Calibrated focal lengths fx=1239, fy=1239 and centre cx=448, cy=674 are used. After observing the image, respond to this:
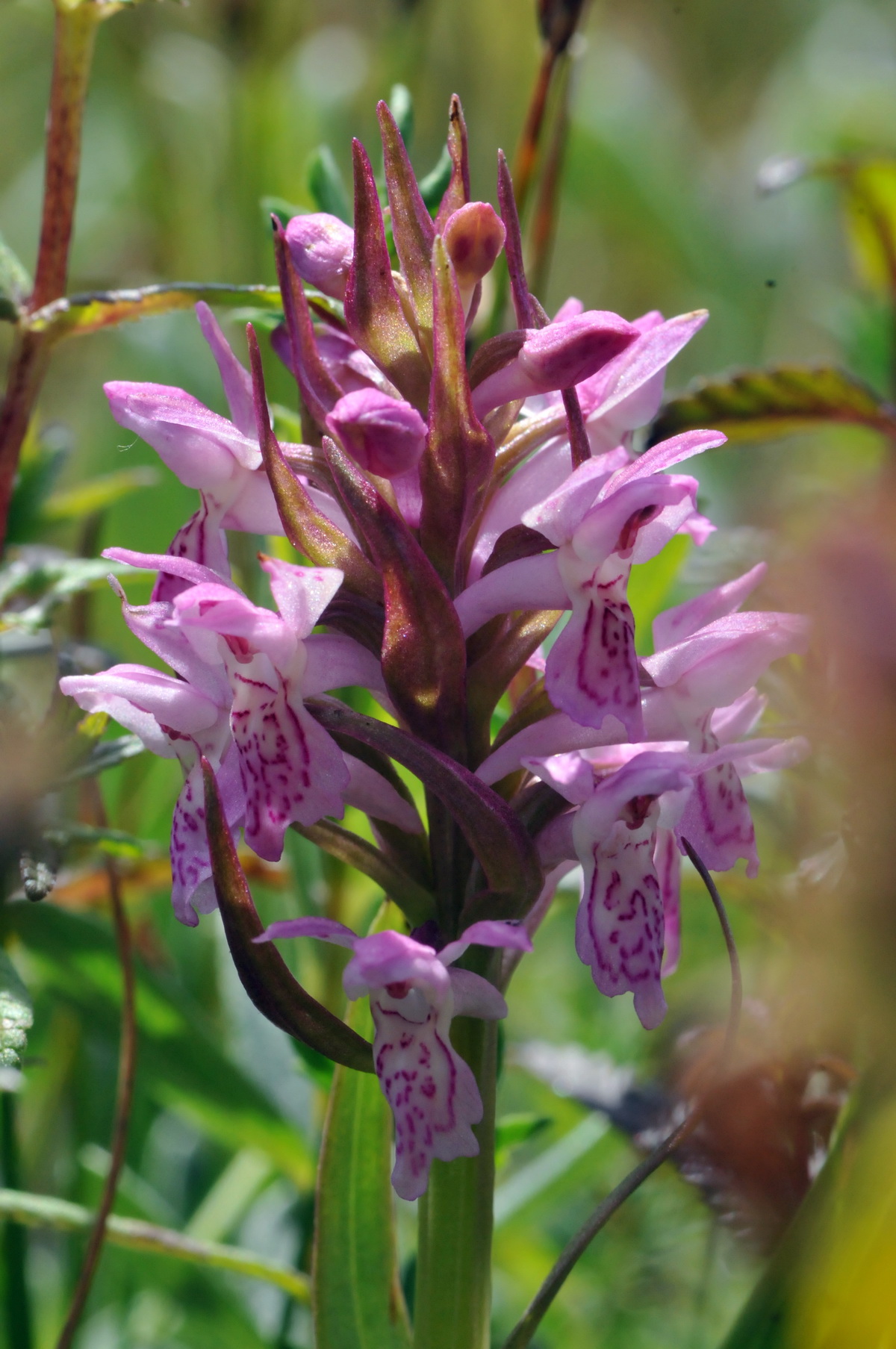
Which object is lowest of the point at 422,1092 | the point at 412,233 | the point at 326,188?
the point at 422,1092

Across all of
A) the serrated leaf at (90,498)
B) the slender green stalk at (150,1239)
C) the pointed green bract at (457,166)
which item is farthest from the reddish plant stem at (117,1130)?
the pointed green bract at (457,166)

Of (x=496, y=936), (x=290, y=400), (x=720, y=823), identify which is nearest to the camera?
(x=496, y=936)

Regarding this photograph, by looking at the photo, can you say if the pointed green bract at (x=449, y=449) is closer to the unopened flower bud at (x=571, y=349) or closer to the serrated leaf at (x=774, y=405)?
the unopened flower bud at (x=571, y=349)

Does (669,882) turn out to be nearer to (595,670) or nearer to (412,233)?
(595,670)

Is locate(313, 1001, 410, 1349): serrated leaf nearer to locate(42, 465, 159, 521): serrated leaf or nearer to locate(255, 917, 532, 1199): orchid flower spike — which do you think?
locate(255, 917, 532, 1199): orchid flower spike

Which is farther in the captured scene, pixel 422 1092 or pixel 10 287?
pixel 10 287

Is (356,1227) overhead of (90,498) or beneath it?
beneath

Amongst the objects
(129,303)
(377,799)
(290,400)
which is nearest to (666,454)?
(377,799)
